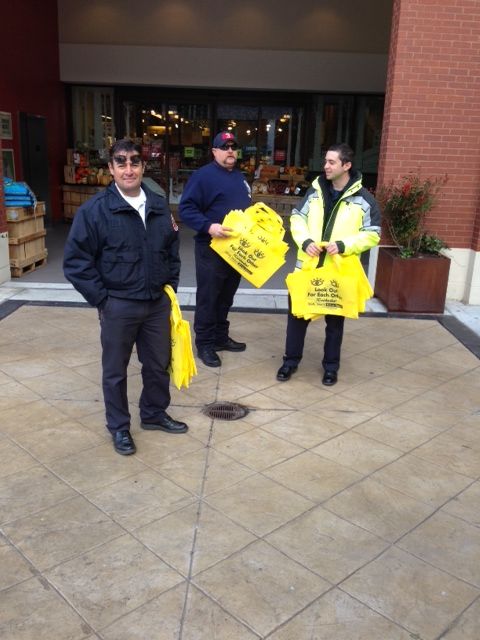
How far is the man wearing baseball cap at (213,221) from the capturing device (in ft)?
15.8

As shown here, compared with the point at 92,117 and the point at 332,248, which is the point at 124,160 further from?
the point at 92,117

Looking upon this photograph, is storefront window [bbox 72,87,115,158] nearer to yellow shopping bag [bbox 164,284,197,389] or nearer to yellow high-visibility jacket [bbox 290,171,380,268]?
yellow high-visibility jacket [bbox 290,171,380,268]

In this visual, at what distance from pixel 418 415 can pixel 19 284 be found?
529 centimetres

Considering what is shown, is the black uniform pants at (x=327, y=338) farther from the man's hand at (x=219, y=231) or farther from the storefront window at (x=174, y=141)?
the storefront window at (x=174, y=141)

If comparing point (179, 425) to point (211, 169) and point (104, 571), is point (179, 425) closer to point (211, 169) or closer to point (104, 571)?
point (104, 571)

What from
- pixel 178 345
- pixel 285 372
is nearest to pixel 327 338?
pixel 285 372

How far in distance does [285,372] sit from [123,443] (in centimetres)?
165

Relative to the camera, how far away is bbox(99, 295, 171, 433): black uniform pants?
3.47m

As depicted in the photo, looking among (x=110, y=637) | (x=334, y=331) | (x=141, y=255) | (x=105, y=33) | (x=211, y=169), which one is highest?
(x=105, y=33)

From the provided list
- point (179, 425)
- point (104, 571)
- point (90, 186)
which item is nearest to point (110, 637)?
point (104, 571)

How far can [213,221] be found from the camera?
4.95m

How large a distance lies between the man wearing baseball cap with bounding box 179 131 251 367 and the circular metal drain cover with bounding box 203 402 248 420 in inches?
30.8

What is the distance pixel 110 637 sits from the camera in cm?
229

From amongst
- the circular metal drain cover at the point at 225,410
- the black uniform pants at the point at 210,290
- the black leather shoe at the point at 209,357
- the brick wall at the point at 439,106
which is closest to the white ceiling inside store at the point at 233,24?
the brick wall at the point at 439,106
